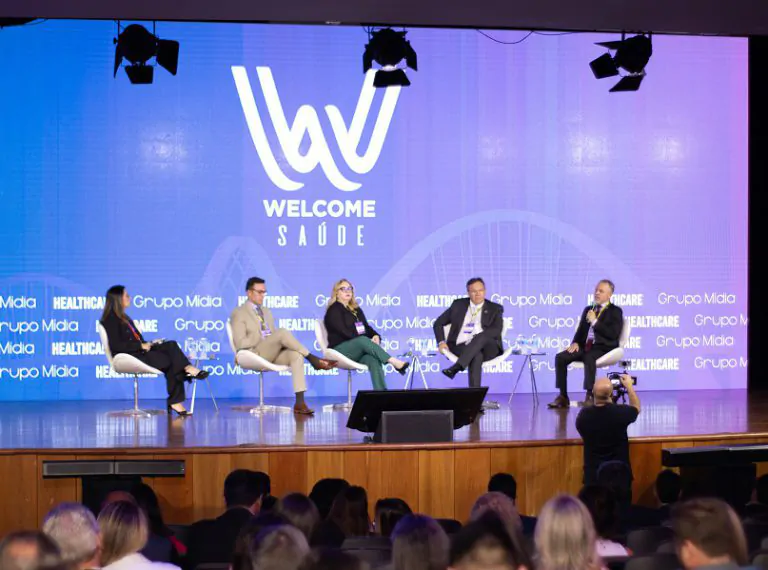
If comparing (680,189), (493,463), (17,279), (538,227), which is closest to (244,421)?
(493,463)

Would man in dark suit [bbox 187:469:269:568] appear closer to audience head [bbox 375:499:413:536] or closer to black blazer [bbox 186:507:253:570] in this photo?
black blazer [bbox 186:507:253:570]

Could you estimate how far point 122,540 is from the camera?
10.5 feet

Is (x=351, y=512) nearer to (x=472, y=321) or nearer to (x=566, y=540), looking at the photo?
(x=566, y=540)

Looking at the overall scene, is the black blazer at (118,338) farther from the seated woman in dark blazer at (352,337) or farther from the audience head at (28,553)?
the audience head at (28,553)

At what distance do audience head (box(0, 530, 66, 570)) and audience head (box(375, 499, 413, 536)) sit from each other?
169 cm

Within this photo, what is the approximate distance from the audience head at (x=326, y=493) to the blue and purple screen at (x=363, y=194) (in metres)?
4.53

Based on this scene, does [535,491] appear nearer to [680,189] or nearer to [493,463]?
[493,463]

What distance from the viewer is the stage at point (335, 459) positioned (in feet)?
19.4

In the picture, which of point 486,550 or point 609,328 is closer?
point 486,550

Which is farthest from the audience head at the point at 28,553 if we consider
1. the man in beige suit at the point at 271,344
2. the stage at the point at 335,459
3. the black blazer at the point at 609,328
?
the black blazer at the point at 609,328

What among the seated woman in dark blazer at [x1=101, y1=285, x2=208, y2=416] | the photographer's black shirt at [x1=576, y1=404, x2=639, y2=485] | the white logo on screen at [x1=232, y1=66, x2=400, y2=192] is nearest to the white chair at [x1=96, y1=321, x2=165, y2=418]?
the seated woman in dark blazer at [x1=101, y1=285, x2=208, y2=416]

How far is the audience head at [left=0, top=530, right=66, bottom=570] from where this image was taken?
2516mm

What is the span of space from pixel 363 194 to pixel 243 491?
5217 mm

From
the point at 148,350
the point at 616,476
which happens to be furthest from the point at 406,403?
the point at 148,350
